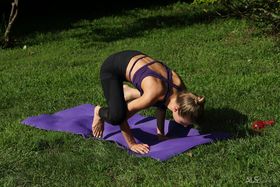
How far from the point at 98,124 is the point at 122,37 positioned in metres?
7.06

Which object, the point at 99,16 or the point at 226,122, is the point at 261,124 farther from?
the point at 99,16

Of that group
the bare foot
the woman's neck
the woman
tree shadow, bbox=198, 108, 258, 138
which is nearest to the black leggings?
the woman

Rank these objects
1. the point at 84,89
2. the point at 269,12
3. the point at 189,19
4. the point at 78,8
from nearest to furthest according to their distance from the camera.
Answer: the point at 84,89
the point at 269,12
the point at 189,19
the point at 78,8

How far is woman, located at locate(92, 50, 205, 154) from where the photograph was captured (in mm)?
4922

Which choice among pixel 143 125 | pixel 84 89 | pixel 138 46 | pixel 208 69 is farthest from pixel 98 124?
pixel 138 46

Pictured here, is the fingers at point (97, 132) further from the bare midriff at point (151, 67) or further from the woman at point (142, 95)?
the bare midriff at point (151, 67)

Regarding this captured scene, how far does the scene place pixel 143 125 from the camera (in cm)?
609

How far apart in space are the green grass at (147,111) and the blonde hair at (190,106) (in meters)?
0.35

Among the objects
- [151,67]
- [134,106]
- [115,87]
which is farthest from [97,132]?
[151,67]

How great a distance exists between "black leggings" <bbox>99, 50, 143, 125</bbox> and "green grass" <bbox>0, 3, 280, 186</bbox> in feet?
1.03

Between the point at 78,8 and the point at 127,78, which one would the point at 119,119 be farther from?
the point at 78,8

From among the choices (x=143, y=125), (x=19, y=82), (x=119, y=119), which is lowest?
(x=19, y=82)

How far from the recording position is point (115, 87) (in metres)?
5.46

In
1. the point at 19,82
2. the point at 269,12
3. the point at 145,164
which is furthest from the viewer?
the point at 269,12
